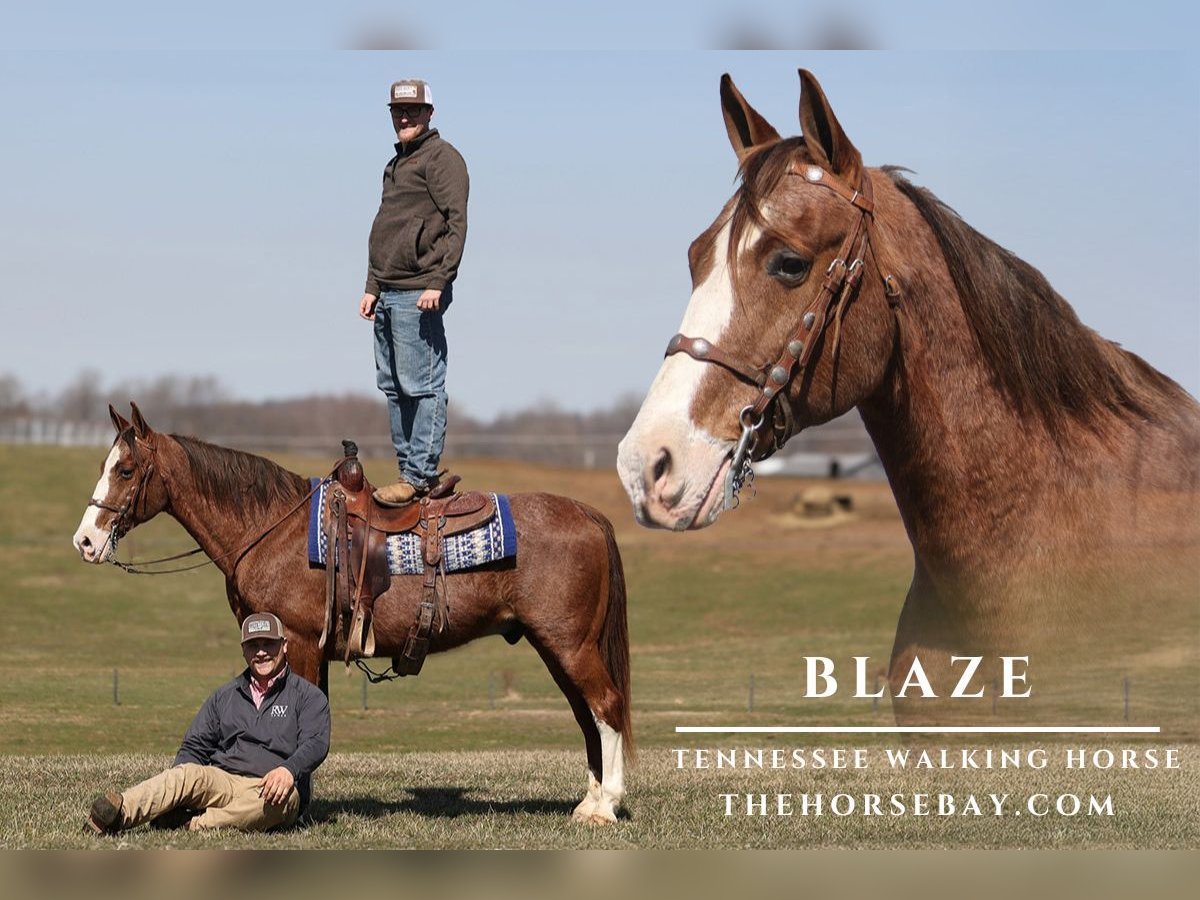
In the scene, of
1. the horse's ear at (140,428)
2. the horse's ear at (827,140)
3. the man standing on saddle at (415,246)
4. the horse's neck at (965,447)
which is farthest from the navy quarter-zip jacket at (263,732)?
the horse's ear at (827,140)

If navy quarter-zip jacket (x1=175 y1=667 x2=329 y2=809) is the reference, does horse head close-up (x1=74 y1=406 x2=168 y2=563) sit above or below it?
above

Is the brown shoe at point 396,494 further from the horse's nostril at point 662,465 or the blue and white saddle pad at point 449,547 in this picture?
the horse's nostril at point 662,465

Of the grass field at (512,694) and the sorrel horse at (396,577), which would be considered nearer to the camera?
the grass field at (512,694)

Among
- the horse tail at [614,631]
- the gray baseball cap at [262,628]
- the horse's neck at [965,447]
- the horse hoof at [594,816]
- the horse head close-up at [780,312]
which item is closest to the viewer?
the horse head close-up at [780,312]

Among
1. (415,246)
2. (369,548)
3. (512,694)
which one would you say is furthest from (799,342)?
(512,694)

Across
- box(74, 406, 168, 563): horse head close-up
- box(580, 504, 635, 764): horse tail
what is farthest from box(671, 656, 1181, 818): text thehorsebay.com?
box(74, 406, 168, 563): horse head close-up

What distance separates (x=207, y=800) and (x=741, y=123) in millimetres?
5061

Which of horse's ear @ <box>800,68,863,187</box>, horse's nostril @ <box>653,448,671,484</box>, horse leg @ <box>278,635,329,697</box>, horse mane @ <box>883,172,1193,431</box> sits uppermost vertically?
horse's ear @ <box>800,68,863,187</box>

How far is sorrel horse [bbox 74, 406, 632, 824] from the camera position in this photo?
8.65 m

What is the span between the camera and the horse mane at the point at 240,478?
898 centimetres

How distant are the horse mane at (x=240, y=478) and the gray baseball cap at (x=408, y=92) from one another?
102 inches

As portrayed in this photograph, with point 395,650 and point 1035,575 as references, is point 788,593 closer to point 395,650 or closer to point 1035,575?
point 395,650

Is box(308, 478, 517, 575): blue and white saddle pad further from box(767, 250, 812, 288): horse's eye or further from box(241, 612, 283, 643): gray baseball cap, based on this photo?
box(767, 250, 812, 288): horse's eye

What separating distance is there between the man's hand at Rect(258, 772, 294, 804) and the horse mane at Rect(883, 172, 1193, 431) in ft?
15.8
